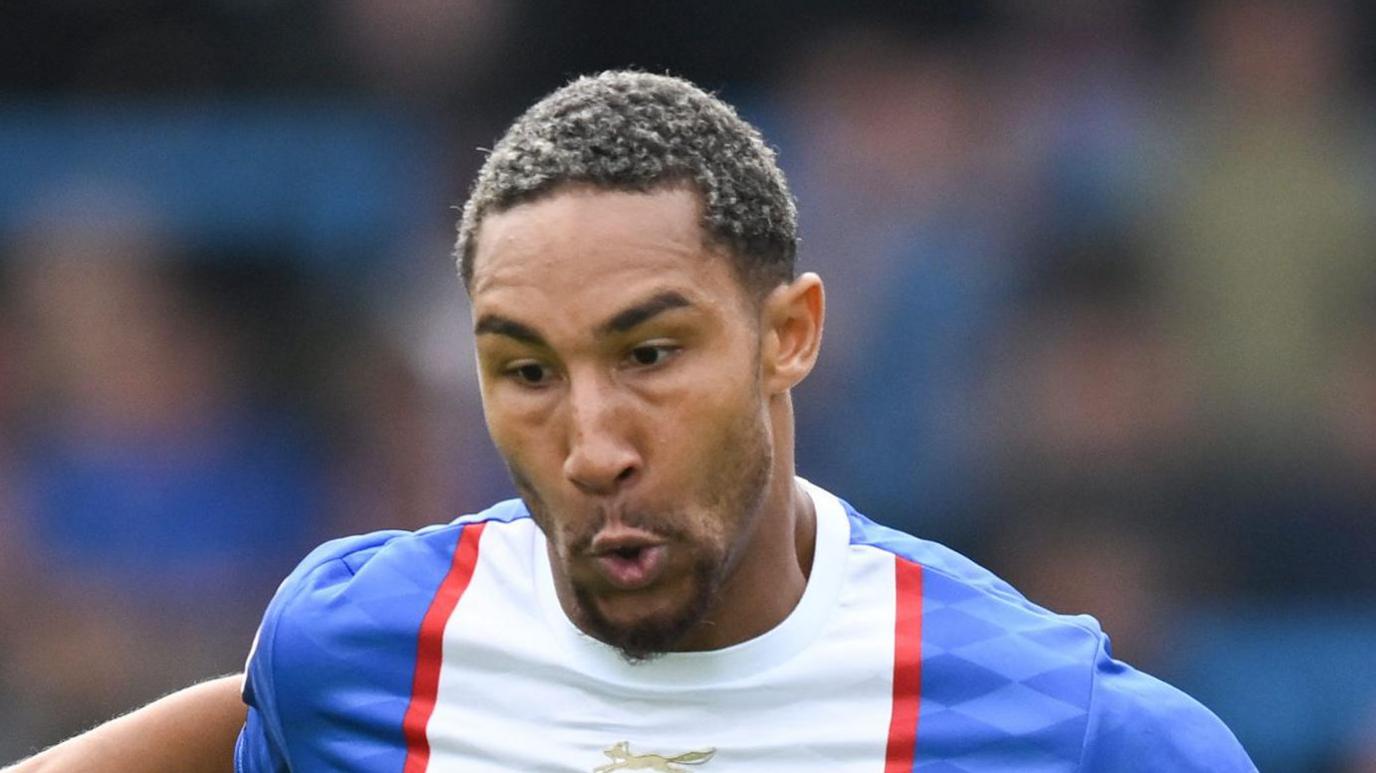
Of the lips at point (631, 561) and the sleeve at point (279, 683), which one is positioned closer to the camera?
the lips at point (631, 561)

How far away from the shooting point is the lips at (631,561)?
2.97 metres

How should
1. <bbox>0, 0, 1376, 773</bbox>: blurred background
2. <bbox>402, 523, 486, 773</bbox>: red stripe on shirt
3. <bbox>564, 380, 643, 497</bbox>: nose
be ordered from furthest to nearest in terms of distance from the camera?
<bbox>0, 0, 1376, 773</bbox>: blurred background, <bbox>402, 523, 486, 773</bbox>: red stripe on shirt, <bbox>564, 380, 643, 497</bbox>: nose

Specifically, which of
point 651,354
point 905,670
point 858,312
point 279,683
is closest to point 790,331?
point 651,354

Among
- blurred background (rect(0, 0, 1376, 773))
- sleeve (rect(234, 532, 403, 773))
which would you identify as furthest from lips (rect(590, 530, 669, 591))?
blurred background (rect(0, 0, 1376, 773))

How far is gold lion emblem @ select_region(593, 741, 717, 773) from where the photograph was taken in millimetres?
3139

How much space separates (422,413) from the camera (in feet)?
25.9

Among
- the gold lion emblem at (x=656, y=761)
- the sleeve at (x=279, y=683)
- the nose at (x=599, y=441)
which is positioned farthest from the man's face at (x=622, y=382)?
the sleeve at (x=279, y=683)

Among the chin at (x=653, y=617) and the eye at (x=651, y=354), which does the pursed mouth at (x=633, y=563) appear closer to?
the chin at (x=653, y=617)

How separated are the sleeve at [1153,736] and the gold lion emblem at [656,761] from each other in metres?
0.53

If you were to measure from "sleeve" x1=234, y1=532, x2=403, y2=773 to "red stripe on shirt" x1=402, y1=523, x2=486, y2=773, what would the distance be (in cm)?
14

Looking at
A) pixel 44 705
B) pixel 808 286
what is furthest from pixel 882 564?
pixel 44 705

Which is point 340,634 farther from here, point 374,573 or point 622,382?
point 622,382

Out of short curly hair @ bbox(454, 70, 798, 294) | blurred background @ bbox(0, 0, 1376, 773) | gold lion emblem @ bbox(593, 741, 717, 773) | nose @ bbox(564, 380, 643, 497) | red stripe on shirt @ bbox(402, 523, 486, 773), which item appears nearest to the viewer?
nose @ bbox(564, 380, 643, 497)

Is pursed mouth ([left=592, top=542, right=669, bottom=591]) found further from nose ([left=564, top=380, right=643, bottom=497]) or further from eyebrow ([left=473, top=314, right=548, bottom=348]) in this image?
eyebrow ([left=473, top=314, right=548, bottom=348])
